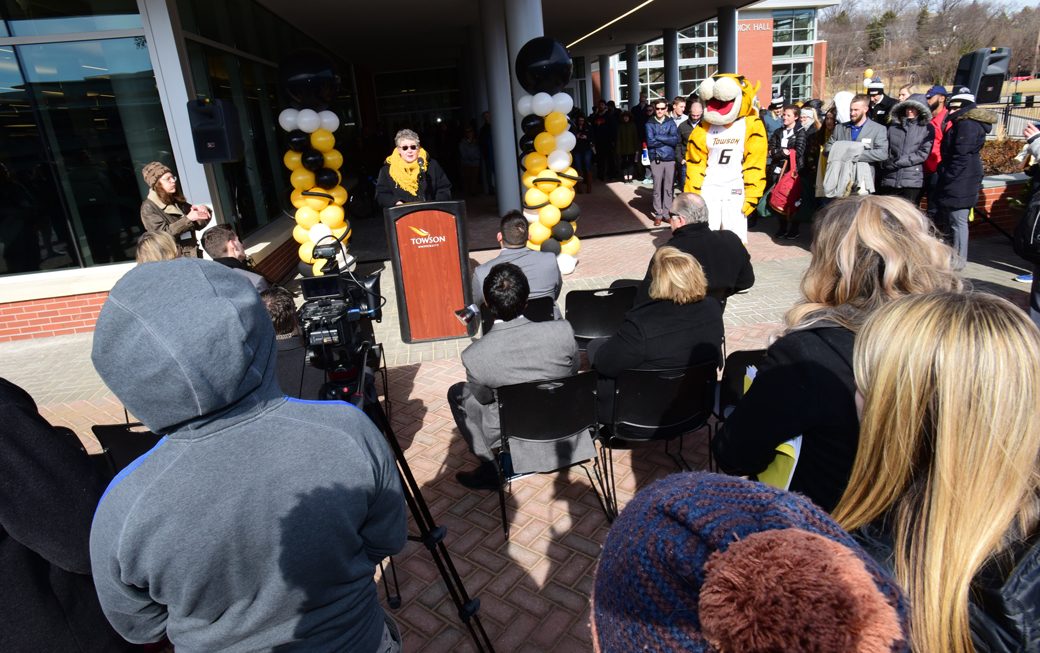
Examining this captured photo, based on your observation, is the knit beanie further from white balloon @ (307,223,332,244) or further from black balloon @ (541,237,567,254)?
white balloon @ (307,223,332,244)

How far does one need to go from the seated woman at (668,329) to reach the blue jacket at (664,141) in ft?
25.9

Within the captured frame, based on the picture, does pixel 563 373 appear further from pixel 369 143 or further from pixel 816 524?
pixel 369 143

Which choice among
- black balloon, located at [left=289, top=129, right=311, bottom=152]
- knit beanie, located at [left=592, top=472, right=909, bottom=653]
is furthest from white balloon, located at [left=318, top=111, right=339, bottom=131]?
knit beanie, located at [left=592, top=472, right=909, bottom=653]

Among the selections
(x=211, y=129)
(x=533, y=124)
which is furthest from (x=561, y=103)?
(x=211, y=129)

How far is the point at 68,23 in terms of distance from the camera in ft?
22.9

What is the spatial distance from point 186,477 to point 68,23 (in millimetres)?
8412

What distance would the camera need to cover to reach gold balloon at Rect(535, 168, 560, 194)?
757cm

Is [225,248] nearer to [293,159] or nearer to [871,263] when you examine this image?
[293,159]

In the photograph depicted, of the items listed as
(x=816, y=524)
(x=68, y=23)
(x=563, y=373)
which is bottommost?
(x=563, y=373)

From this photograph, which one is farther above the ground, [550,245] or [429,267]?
[429,267]

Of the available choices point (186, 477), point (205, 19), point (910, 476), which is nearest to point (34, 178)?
point (205, 19)

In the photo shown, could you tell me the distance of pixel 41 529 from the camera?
150 cm

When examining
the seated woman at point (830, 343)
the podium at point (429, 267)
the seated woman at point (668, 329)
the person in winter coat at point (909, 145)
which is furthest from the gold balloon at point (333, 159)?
the person in winter coat at point (909, 145)

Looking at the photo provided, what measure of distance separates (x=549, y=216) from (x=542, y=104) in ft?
4.48
